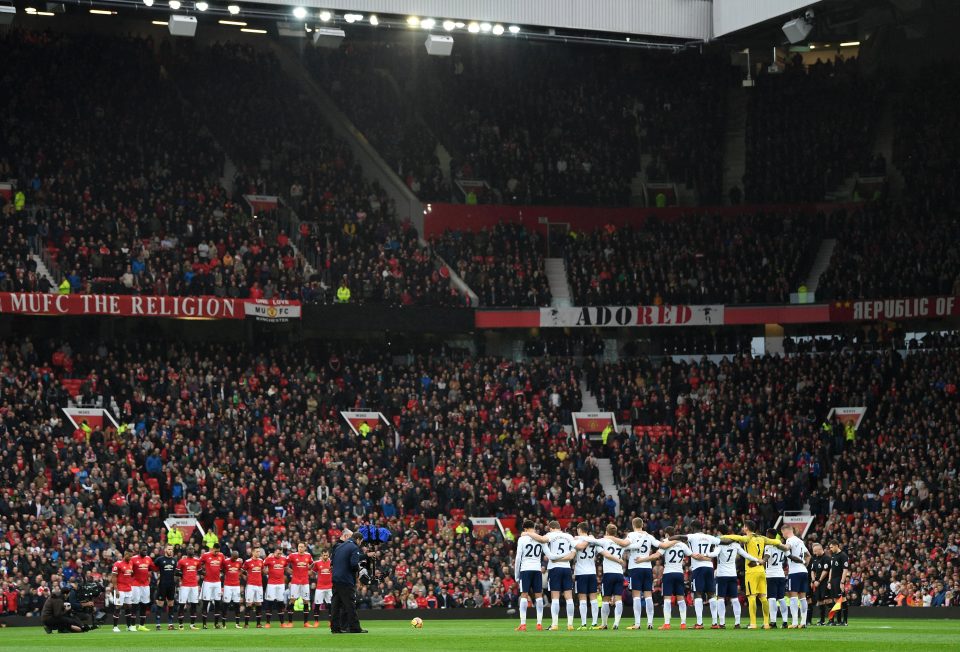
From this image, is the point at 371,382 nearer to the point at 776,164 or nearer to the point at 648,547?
the point at 776,164

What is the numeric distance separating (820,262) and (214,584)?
31.2 meters

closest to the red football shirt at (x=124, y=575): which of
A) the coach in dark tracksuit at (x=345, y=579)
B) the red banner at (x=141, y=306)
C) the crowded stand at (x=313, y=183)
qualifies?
the coach in dark tracksuit at (x=345, y=579)

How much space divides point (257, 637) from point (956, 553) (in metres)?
22.9

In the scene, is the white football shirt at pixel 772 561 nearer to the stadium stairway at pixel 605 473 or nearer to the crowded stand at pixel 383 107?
the stadium stairway at pixel 605 473

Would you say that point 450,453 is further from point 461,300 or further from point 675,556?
point 675,556

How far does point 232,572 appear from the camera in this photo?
3838 centimetres

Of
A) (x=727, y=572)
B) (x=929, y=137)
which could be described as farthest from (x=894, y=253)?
(x=727, y=572)

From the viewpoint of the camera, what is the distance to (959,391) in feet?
169

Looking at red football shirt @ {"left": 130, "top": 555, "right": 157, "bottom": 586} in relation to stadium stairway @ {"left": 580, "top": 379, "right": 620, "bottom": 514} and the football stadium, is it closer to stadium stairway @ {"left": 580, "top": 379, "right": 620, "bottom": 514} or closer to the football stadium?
the football stadium

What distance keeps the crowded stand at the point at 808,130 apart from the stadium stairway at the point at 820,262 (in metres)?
2.54

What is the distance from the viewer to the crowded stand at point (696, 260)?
58.1 m

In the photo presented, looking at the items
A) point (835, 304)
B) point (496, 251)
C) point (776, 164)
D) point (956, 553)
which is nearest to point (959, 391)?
point (835, 304)

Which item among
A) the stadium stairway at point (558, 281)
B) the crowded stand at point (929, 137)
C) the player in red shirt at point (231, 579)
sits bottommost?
the player in red shirt at point (231, 579)

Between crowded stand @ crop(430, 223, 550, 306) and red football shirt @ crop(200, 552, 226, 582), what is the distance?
2179 cm
